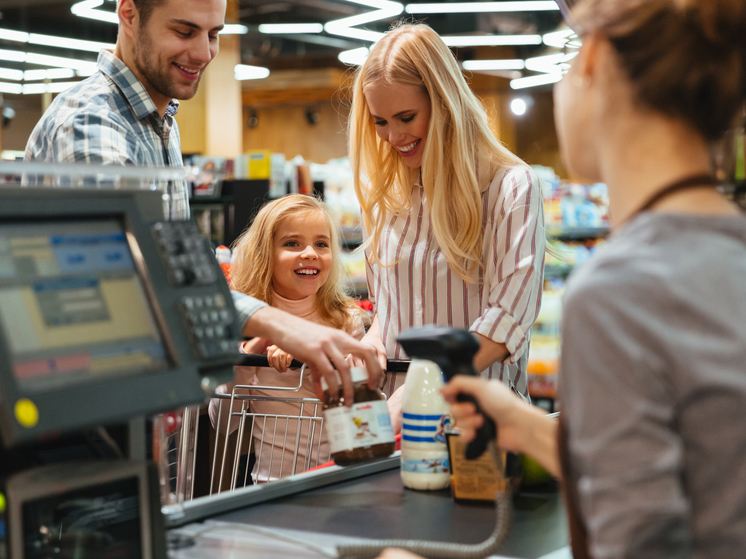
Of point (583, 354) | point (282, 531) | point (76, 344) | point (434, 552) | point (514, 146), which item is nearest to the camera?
point (583, 354)

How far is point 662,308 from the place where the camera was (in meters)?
0.68

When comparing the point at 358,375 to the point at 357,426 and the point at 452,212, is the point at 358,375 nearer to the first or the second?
the point at 357,426

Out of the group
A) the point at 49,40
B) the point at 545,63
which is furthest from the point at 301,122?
the point at 49,40

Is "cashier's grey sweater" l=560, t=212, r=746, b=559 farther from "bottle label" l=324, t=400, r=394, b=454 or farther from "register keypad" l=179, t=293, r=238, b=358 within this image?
"bottle label" l=324, t=400, r=394, b=454

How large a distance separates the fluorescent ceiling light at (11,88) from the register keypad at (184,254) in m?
9.58

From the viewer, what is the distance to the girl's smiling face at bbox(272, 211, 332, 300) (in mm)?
2828

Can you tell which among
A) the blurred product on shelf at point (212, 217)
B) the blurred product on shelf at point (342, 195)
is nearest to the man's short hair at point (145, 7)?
the blurred product on shelf at point (212, 217)

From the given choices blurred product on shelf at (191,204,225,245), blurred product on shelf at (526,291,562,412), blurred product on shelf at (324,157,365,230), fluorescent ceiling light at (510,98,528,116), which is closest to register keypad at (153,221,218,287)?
blurred product on shelf at (191,204,225,245)

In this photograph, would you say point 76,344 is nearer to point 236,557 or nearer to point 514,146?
point 236,557

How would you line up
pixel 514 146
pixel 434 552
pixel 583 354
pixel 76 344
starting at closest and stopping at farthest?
pixel 583 354, pixel 76 344, pixel 434 552, pixel 514 146

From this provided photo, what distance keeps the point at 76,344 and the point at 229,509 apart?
18.7 inches

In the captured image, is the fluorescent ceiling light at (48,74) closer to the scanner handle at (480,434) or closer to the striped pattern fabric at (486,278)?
the striped pattern fabric at (486,278)

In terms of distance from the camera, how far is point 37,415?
0.78m

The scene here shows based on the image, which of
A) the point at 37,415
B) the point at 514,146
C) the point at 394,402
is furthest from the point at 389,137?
the point at 514,146
